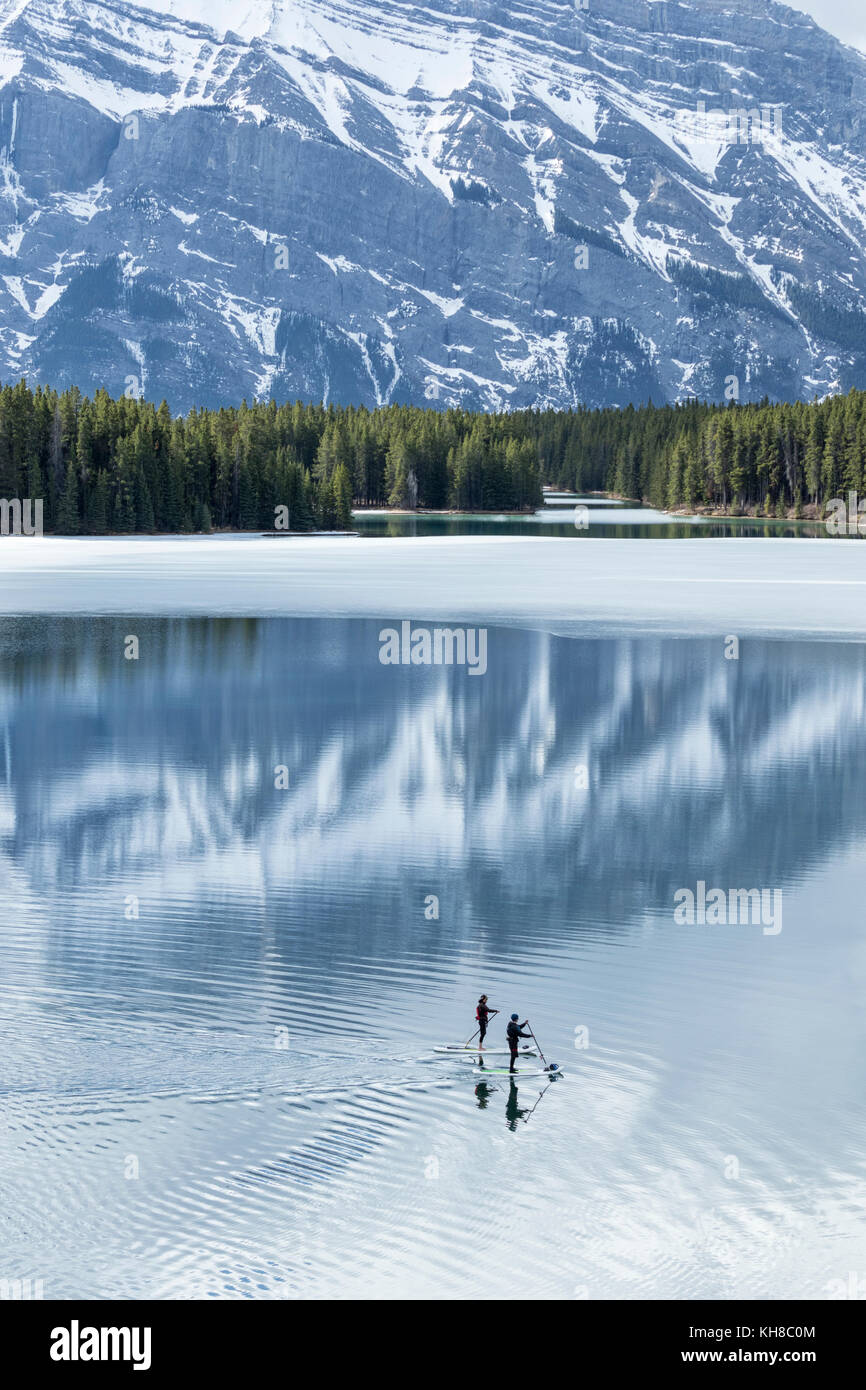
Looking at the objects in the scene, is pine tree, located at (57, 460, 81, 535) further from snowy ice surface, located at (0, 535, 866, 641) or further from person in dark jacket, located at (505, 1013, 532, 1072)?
person in dark jacket, located at (505, 1013, 532, 1072)

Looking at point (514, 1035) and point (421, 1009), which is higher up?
point (514, 1035)

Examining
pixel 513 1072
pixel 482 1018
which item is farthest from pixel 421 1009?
pixel 513 1072

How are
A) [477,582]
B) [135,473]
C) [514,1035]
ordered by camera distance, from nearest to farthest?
[514,1035], [477,582], [135,473]

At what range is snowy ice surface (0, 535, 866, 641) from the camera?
256 feet

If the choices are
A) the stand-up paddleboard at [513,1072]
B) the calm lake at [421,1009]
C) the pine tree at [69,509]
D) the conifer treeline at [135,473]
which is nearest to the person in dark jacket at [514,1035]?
the stand-up paddleboard at [513,1072]

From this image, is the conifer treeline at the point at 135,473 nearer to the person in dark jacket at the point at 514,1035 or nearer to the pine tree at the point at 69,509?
the pine tree at the point at 69,509

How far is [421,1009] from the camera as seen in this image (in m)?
22.1

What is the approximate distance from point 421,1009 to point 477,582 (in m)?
77.2

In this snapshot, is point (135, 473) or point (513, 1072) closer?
point (513, 1072)

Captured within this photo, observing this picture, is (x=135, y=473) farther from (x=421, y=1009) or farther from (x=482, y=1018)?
(x=482, y=1018)

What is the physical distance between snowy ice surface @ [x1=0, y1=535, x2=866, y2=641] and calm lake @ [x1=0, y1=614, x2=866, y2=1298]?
33.2m

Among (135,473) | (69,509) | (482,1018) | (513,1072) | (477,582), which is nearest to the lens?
(513,1072)

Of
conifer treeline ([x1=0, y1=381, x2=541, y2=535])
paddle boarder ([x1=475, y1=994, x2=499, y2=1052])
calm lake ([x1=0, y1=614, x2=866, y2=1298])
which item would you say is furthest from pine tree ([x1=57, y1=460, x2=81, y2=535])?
paddle boarder ([x1=475, y1=994, x2=499, y2=1052])

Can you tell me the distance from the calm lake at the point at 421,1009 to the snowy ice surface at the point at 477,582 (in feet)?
109
